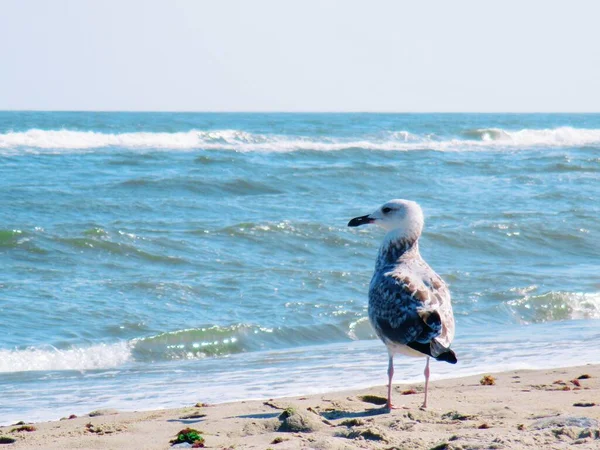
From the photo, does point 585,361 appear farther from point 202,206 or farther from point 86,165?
point 86,165

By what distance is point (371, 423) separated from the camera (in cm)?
468

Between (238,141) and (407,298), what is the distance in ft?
100

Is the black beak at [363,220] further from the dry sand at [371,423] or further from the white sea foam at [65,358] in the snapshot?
the white sea foam at [65,358]

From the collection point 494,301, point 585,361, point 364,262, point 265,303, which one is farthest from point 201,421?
point 364,262

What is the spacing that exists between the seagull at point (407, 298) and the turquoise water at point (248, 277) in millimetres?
1267

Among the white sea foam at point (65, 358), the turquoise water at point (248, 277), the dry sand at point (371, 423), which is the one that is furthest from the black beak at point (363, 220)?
the white sea foam at point (65, 358)

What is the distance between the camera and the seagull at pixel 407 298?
4.79m

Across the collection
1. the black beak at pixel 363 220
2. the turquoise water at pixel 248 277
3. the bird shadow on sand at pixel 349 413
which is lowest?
the turquoise water at pixel 248 277

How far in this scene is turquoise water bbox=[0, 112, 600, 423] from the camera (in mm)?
7102

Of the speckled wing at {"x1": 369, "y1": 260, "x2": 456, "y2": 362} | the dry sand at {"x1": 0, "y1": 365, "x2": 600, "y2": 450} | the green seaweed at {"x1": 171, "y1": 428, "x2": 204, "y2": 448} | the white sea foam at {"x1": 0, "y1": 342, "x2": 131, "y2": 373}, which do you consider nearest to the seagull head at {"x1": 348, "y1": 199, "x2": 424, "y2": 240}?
the speckled wing at {"x1": 369, "y1": 260, "x2": 456, "y2": 362}

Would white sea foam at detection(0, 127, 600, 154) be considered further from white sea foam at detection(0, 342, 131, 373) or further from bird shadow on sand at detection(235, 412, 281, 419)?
bird shadow on sand at detection(235, 412, 281, 419)

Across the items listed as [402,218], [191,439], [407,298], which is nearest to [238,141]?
[402,218]

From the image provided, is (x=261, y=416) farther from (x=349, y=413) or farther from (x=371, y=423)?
(x=371, y=423)

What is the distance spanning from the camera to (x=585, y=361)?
696 centimetres
